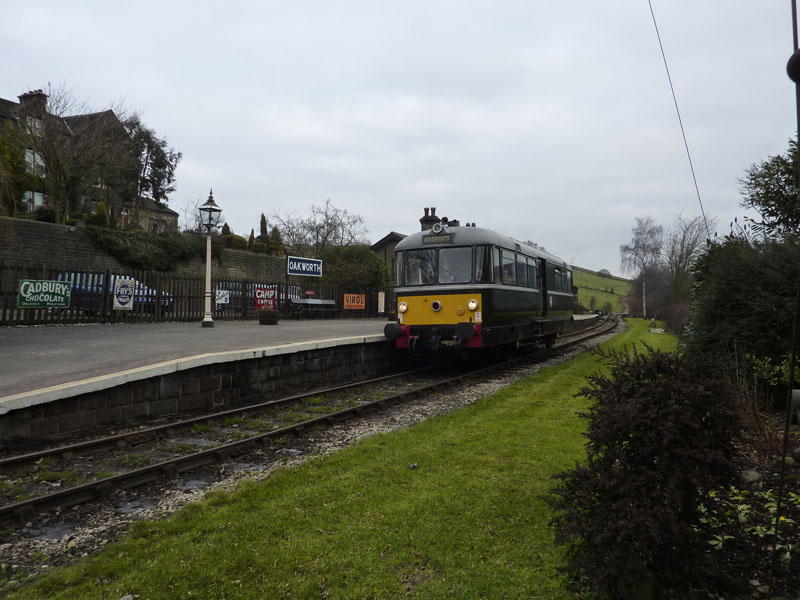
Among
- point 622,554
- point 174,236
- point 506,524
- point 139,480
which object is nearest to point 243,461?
point 139,480

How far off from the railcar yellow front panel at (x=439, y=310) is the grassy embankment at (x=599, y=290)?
2237 inches

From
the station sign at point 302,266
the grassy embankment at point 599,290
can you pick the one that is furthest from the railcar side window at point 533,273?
the grassy embankment at point 599,290

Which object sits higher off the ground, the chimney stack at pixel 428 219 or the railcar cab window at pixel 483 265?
the chimney stack at pixel 428 219

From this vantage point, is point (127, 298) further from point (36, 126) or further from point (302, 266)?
point (36, 126)

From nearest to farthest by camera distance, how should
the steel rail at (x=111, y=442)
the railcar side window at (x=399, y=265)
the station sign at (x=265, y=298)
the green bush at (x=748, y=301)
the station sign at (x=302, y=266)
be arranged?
1. the steel rail at (x=111, y=442)
2. the green bush at (x=748, y=301)
3. the railcar side window at (x=399, y=265)
4. the station sign at (x=265, y=298)
5. the station sign at (x=302, y=266)

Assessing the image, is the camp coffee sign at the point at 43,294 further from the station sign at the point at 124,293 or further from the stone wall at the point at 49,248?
the stone wall at the point at 49,248

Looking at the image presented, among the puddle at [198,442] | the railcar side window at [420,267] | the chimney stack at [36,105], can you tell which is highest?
the chimney stack at [36,105]

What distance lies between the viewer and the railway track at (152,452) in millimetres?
4645

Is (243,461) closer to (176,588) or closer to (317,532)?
(317,532)

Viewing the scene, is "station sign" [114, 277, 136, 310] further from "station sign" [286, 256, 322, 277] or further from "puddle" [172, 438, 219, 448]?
"puddle" [172, 438, 219, 448]

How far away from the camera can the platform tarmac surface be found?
7258 mm

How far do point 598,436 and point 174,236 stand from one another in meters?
27.3

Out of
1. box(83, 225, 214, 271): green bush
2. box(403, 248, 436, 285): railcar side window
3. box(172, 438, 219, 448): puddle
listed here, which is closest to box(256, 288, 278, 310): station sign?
box(83, 225, 214, 271): green bush

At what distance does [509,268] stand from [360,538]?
9.39 m
